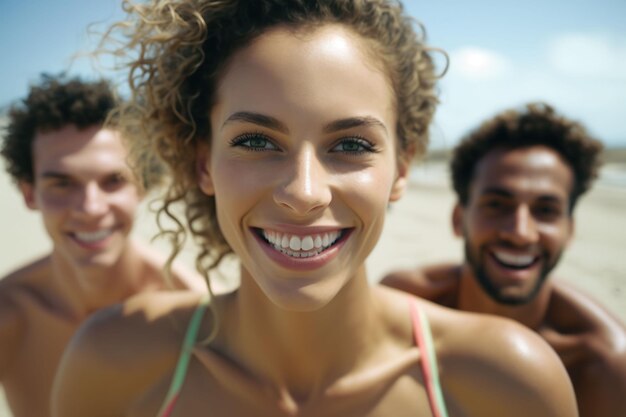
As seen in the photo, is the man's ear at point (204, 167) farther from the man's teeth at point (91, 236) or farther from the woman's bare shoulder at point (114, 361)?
the man's teeth at point (91, 236)

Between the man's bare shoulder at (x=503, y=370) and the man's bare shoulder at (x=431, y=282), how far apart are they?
1.71m

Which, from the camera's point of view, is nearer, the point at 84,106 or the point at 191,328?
the point at 191,328

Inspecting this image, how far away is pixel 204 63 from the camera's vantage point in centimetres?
173

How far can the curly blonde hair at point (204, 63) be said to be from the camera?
159 centimetres

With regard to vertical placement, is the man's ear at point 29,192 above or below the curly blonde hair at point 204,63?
below

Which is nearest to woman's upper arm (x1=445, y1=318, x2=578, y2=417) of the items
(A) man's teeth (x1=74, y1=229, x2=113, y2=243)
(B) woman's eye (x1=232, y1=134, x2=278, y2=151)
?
(B) woman's eye (x1=232, y1=134, x2=278, y2=151)

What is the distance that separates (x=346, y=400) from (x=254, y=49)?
3.97 feet

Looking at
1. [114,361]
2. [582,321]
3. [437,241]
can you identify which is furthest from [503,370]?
[437,241]

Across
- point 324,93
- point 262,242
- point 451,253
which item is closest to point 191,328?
point 262,242

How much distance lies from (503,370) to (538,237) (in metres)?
1.36

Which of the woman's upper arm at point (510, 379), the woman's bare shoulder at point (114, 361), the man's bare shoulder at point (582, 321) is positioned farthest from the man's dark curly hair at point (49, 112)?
the man's bare shoulder at point (582, 321)

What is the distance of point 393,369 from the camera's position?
1747mm

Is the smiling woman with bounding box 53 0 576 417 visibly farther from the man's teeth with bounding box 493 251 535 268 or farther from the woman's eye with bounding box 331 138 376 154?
the man's teeth with bounding box 493 251 535 268

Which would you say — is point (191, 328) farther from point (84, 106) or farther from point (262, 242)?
point (84, 106)
